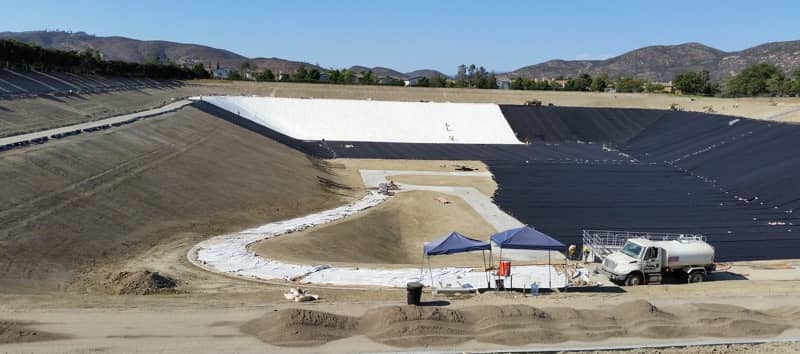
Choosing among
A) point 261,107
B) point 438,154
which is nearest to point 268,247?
point 438,154

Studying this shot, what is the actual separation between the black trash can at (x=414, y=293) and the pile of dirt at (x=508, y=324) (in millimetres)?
1044

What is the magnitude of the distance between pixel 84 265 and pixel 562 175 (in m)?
31.4

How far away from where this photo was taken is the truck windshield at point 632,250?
1858 cm

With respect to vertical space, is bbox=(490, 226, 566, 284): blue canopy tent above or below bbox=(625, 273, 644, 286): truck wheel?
above

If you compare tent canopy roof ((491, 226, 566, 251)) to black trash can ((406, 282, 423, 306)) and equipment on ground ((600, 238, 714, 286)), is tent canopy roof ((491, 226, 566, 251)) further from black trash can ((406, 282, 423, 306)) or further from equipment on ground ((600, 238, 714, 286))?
black trash can ((406, 282, 423, 306))

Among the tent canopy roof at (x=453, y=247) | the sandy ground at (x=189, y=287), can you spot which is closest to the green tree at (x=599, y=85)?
the sandy ground at (x=189, y=287)

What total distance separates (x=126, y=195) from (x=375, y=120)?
44751 mm

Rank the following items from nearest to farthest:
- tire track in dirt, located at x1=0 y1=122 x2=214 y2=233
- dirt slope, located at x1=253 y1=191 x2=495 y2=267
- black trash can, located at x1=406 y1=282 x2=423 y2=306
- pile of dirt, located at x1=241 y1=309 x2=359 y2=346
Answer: pile of dirt, located at x1=241 y1=309 x2=359 y2=346
black trash can, located at x1=406 y1=282 x2=423 y2=306
tire track in dirt, located at x1=0 y1=122 x2=214 y2=233
dirt slope, located at x1=253 y1=191 x2=495 y2=267

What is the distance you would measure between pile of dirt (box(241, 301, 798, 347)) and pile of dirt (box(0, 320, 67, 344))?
363 centimetres

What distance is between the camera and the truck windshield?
18.6 meters

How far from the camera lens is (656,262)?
1852 cm

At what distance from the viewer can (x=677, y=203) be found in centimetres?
3247

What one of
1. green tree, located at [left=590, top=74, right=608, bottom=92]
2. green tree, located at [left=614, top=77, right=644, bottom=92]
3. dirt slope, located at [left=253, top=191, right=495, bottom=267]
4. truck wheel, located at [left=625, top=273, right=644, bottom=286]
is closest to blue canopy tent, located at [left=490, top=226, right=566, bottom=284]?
truck wheel, located at [left=625, top=273, right=644, bottom=286]

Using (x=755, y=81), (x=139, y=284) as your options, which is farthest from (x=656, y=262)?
(x=755, y=81)
